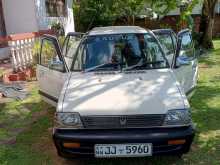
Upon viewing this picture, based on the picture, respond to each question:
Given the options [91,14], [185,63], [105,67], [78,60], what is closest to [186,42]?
[185,63]

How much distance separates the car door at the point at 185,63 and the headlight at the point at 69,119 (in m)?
1.85

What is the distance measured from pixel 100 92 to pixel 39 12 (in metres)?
8.94

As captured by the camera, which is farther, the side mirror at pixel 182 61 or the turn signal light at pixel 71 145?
the side mirror at pixel 182 61

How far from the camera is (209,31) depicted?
632 inches

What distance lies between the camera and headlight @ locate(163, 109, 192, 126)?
4.23 m

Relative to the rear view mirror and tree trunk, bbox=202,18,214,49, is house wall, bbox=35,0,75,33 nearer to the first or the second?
tree trunk, bbox=202,18,214,49

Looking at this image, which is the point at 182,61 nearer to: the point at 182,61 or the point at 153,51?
the point at 182,61

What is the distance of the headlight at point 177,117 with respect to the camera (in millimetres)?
4227

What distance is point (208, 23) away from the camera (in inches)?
629

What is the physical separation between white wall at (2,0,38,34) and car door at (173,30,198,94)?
24.4ft

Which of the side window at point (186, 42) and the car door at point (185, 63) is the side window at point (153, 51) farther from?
the side window at point (186, 42)

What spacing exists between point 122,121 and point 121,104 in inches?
8.2

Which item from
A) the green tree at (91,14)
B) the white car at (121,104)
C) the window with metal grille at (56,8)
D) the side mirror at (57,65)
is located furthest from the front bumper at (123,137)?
the green tree at (91,14)

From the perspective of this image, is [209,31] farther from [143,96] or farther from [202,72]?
[143,96]
